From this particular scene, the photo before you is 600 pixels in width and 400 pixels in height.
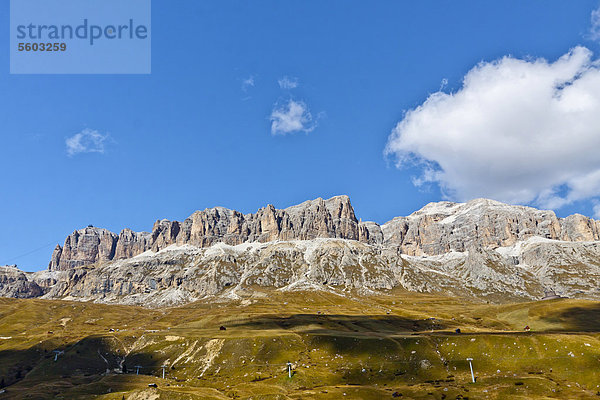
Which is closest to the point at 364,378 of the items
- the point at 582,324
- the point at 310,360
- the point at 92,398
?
the point at 310,360

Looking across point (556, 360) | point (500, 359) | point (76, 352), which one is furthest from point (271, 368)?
point (76, 352)

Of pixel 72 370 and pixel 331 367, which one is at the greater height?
pixel 331 367

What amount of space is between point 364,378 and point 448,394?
30.8m

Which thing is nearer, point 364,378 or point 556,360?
point 556,360

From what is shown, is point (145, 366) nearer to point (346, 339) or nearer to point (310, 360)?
point (310, 360)

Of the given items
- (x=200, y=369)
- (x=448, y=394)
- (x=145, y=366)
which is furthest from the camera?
(x=145, y=366)

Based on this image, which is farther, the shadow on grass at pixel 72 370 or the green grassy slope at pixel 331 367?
the shadow on grass at pixel 72 370

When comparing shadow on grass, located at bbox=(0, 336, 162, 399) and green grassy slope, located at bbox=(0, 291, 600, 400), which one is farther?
shadow on grass, located at bbox=(0, 336, 162, 399)

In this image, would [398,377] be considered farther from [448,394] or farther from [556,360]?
[556,360]

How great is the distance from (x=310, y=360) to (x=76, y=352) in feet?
397

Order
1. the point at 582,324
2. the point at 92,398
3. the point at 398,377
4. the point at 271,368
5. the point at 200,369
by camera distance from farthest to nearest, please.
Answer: the point at 582,324, the point at 200,369, the point at 271,368, the point at 398,377, the point at 92,398

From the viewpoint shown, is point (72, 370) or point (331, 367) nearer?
point (331, 367)

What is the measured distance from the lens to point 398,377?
12681cm

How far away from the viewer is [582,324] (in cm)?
18925
